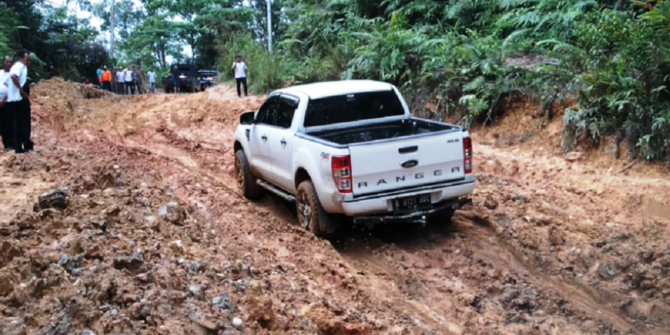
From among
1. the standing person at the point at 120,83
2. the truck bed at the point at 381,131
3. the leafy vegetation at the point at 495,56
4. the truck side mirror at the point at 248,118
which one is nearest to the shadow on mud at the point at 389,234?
the truck bed at the point at 381,131

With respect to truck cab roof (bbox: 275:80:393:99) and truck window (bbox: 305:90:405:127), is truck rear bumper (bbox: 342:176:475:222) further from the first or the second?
truck cab roof (bbox: 275:80:393:99)

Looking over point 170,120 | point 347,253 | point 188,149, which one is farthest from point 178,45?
point 347,253

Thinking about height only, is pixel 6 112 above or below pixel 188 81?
above

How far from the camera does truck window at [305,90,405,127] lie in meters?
8.54

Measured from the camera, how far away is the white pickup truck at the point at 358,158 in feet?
23.6

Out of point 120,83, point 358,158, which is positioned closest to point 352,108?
point 358,158

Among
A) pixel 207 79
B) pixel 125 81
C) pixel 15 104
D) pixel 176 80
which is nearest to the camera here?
pixel 15 104

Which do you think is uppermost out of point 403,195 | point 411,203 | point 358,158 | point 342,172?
point 358,158

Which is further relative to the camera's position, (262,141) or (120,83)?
(120,83)

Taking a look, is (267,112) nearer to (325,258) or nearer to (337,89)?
(337,89)

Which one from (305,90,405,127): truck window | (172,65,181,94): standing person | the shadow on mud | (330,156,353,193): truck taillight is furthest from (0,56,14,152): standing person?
(172,65,181,94): standing person

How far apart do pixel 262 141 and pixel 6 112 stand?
497 cm

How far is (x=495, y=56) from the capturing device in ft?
45.2

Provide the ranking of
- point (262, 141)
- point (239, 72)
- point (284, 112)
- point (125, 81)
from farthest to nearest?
point (125, 81) < point (239, 72) < point (262, 141) < point (284, 112)
